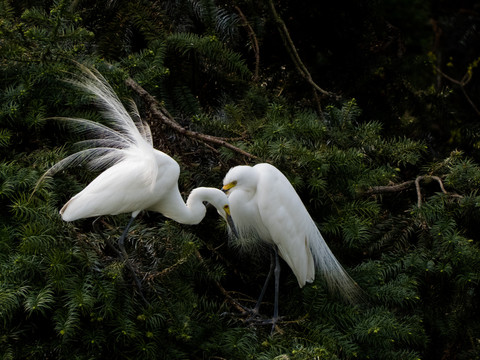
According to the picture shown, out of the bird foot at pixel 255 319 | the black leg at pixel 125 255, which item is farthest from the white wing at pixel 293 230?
the black leg at pixel 125 255

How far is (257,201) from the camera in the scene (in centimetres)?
262

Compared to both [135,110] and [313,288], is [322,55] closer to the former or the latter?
[135,110]

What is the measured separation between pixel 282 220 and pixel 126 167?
71cm

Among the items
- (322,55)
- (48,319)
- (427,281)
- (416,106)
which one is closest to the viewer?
(48,319)

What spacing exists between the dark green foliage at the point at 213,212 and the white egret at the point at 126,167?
7 cm

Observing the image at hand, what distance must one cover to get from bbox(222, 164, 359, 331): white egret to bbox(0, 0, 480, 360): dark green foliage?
0.06m

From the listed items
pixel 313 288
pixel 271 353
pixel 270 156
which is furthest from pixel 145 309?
pixel 270 156

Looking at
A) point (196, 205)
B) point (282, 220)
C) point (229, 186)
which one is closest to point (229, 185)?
point (229, 186)

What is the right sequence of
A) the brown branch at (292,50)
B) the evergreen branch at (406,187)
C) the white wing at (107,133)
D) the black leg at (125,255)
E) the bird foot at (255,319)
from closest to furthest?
the black leg at (125,255) → the bird foot at (255,319) → the white wing at (107,133) → the evergreen branch at (406,187) → the brown branch at (292,50)

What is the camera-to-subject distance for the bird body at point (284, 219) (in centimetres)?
243

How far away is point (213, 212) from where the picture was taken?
2852mm

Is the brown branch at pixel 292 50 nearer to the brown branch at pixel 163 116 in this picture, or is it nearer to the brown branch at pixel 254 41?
the brown branch at pixel 254 41

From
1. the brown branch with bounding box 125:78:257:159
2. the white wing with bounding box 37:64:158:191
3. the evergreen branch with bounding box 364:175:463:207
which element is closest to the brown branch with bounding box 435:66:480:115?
the evergreen branch with bounding box 364:175:463:207

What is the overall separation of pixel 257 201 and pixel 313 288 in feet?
1.66
